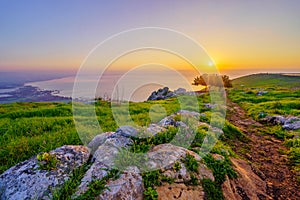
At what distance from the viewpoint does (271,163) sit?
7.91 m

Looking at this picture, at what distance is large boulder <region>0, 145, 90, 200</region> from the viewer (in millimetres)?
3837

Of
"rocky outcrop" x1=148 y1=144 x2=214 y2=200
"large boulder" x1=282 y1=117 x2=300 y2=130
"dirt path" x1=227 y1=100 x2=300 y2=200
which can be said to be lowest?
"dirt path" x1=227 y1=100 x2=300 y2=200

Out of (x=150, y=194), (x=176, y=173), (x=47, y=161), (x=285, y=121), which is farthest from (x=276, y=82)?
(x=47, y=161)

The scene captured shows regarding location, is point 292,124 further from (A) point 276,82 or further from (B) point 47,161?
(A) point 276,82

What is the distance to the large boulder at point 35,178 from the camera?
384 centimetres

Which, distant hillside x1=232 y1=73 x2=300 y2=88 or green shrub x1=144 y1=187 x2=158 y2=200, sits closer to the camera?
green shrub x1=144 y1=187 x2=158 y2=200

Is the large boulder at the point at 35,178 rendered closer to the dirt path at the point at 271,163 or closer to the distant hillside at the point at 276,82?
the dirt path at the point at 271,163

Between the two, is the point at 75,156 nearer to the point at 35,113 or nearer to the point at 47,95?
the point at 35,113

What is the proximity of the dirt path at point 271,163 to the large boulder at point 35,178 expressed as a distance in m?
5.35

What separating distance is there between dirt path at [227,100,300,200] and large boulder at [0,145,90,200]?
5353mm

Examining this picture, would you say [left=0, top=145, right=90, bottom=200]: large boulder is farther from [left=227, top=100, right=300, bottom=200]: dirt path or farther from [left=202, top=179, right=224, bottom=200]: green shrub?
[left=227, top=100, right=300, bottom=200]: dirt path

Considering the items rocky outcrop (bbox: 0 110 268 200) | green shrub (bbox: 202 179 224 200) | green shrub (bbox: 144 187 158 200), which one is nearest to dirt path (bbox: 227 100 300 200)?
rocky outcrop (bbox: 0 110 268 200)

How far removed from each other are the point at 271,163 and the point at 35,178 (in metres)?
7.83

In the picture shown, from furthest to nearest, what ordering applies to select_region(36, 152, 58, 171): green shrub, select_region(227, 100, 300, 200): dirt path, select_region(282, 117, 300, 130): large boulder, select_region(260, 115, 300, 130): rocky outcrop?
select_region(260, 115, 300, 130): rocky outcrop → select_region(282, 117, 300, 130): large boulder → select_region(227, 100, 300, 200): dirt path → select_region(36, 152, 58, 171): green shrub
